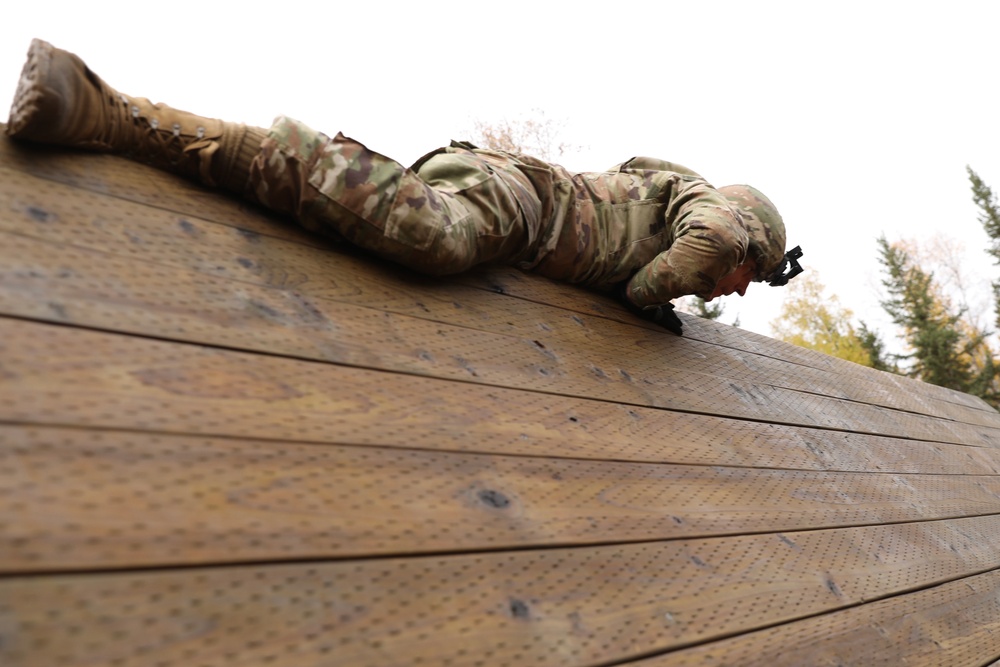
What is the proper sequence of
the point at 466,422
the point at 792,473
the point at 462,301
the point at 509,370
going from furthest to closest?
the point at 792,473 → the point at 462,301 → the point at 509,370 → the point at 466,422

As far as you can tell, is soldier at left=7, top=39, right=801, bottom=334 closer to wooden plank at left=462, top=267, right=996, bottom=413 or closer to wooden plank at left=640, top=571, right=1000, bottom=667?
wooden plank at left=462, top=267, right=996, bottom=413

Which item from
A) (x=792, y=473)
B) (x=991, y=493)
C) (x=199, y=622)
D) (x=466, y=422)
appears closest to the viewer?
(x=199, y=622)

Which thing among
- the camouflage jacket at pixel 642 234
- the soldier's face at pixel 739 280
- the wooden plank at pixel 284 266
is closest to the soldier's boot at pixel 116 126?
the wooden plank at pixel 284 266

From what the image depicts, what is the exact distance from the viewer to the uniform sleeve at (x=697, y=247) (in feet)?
5.90

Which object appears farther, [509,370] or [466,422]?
[509,370]

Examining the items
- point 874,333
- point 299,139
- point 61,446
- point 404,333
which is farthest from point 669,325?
point 874,333

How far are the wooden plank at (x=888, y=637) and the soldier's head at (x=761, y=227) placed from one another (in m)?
0.98

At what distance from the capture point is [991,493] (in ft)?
8.39

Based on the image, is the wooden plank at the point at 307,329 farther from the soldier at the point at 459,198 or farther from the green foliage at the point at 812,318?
the green foliage at the point at 812,318


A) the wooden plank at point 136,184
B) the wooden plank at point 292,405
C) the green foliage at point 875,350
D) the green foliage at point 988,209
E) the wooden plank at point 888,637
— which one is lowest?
the green foliage at point 875,350

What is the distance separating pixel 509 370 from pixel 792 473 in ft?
2.83

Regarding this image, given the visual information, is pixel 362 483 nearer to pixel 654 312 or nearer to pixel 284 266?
pixel 284 266

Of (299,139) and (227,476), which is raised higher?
(299,139)

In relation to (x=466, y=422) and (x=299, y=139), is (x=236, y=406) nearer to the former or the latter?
(x=466, y=422)
